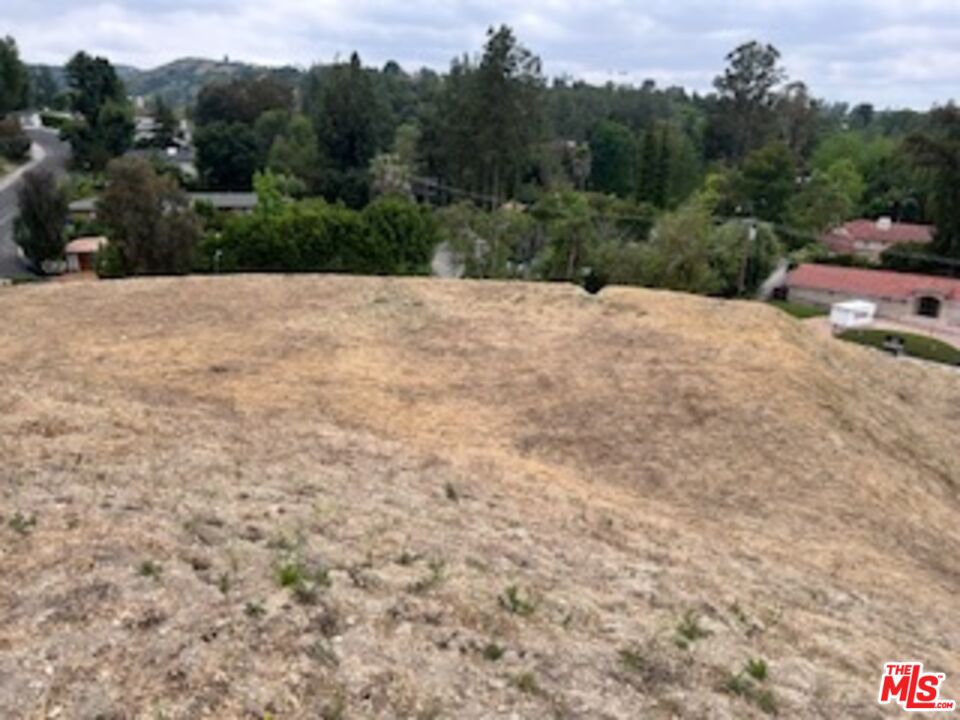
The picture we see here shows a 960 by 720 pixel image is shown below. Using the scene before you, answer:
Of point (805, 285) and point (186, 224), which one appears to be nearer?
point (186, 224)

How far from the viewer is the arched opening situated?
98.2 ft

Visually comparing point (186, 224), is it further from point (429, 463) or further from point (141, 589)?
point (141, 589)

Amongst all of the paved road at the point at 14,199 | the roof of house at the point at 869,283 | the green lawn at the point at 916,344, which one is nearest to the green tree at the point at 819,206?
the roof of house at the point at 869,283

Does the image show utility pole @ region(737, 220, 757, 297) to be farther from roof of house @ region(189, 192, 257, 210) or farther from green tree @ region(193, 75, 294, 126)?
green tree @ region(193, 75, 294, 126)

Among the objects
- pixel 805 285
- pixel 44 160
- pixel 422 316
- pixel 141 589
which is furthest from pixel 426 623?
pixel 44 160

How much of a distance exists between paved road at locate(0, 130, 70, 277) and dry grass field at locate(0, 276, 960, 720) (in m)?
22.3

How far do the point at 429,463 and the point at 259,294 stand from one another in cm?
695

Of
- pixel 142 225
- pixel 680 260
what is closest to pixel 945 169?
pixel 680 260

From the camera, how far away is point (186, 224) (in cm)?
2330

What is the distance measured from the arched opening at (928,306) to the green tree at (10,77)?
189 ft

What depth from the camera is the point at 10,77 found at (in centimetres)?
6138

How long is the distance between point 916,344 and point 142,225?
72.3ft

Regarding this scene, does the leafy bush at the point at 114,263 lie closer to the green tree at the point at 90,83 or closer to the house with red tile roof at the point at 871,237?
the house with red tile roof at the point at 871,237

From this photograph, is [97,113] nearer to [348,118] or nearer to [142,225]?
[348,118]
